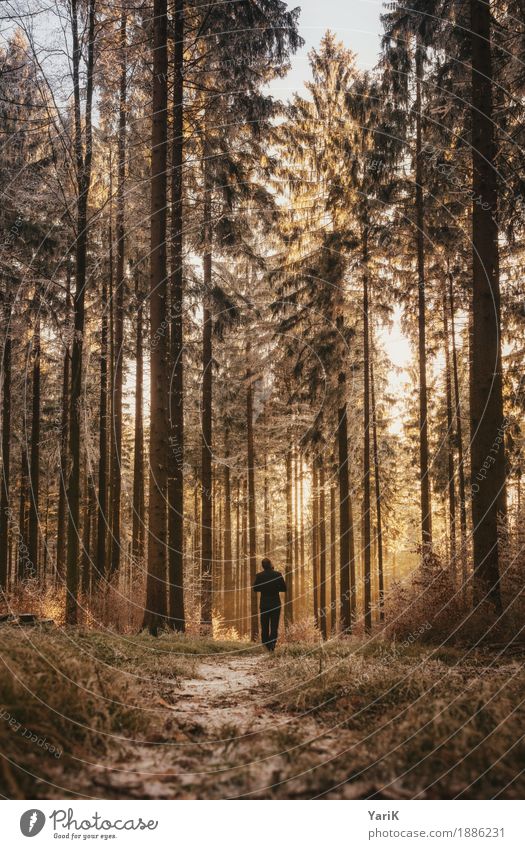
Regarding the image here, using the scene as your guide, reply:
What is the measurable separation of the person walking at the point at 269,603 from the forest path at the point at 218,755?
6211 millimetres

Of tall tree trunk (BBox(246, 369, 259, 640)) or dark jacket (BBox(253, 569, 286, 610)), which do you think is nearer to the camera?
dark jacket (BBox(253, 569, 286, 610))

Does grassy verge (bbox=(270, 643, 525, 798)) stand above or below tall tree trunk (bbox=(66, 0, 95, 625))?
below

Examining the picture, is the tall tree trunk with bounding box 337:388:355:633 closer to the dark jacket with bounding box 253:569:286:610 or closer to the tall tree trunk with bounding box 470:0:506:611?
the dark jacket with bounding box 253:569:286:610

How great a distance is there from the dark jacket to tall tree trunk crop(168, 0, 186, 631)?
208 centimetres

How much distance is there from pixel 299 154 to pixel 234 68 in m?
4.76

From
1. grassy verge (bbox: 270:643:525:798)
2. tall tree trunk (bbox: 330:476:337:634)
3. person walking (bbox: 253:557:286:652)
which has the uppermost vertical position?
grassy verge (bbox: 270:643:525:798)

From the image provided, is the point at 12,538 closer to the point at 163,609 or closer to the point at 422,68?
the point at 163,609

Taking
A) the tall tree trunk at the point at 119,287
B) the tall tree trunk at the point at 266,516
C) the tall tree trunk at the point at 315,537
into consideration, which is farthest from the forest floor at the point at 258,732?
the tall tree trunk at the point at 266,516

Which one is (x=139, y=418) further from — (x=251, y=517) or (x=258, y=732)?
(x=258, y=732)

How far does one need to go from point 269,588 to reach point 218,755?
8.16m

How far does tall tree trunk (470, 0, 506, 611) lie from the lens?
870cm

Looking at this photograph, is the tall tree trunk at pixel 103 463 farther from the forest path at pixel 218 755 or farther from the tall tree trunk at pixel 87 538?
the forest path at pixel 218 755

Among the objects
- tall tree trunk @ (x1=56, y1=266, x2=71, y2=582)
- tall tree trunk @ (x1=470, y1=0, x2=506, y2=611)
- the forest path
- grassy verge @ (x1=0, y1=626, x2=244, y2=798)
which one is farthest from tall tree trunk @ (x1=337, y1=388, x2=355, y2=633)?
the forest path

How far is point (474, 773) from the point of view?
3.28m
